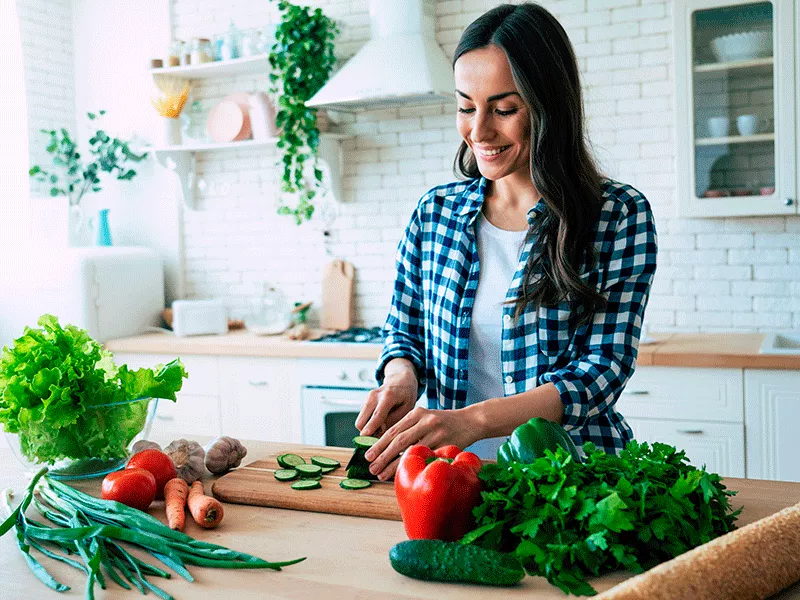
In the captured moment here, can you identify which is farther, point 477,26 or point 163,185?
point 163,185

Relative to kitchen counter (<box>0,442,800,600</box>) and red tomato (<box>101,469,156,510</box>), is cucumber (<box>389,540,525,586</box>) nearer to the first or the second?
kitchen counter (<box>0,442,800,600</box>)

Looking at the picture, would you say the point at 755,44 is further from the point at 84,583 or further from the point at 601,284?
the point at 84,583

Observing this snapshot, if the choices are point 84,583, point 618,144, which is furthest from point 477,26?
point 618,144

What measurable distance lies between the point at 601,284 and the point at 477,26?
0.63 meters

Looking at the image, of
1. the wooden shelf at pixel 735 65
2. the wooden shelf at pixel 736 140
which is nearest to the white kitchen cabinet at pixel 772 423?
the wooden shelf at pixel 736 140

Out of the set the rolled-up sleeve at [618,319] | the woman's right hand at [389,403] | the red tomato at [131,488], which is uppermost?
the rolled-up sleeve at [618,319]

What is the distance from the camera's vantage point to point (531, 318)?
2.07 metres

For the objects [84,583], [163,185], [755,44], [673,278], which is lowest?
[84,583]

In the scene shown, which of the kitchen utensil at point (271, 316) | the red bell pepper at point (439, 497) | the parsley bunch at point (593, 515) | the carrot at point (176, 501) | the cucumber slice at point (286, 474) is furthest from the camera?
the kitchen utensil at point (271, 316)

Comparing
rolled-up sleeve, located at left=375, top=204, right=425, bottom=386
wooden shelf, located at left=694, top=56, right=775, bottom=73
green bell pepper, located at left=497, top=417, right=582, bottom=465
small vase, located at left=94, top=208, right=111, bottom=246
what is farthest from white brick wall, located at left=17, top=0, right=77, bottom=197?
green bell pepper, located at left=497, top=417, right=582, bottom=465

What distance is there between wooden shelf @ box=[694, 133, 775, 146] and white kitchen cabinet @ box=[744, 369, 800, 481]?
36.9 inches

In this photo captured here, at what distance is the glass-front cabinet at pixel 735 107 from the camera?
11.7 ft

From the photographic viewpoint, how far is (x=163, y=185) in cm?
520

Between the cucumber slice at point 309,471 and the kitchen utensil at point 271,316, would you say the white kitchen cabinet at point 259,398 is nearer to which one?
the kitchen utensil at point 271,316
